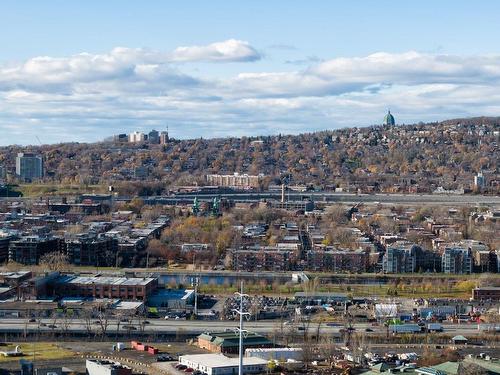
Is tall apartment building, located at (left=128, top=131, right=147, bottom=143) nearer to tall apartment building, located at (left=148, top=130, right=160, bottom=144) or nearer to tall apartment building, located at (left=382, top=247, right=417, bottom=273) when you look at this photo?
tall apartment building, located at (left=148, top=130, right=160, bottom=144)

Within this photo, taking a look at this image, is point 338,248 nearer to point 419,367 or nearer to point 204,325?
point 204,325

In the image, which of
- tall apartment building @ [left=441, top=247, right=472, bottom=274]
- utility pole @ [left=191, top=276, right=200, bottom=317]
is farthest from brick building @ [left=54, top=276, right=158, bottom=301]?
tall apartment building @ [left=441, top=247, right=472, bottom=274]

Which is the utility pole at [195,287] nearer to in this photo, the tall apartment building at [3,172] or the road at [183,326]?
the road at [183,326]

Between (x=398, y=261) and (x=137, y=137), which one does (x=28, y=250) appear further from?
(x=137, y=137)

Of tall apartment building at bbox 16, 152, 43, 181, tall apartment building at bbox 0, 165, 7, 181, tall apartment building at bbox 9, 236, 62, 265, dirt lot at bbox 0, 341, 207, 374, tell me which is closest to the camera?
dirt lot at bbox 0, 341, 207, 374

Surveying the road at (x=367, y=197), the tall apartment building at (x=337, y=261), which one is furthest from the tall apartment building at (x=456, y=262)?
the road at (x=367, y=197)

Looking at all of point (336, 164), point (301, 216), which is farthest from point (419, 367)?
point (336, 164)
